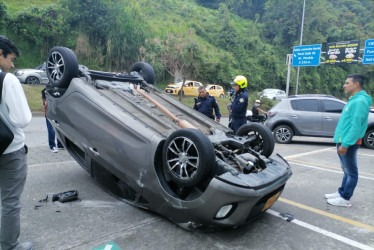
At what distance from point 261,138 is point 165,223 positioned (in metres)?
1.68

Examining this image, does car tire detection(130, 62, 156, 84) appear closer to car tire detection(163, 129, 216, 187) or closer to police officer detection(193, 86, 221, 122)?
police officer detection(193, 86, 221, 122)

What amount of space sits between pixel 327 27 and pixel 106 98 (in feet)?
169

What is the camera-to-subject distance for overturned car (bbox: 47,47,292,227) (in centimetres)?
271

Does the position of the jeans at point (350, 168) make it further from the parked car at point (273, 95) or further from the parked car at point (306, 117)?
the parked car at point (273, 95)

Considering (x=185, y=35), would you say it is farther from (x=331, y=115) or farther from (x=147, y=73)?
(x=147, y=73)

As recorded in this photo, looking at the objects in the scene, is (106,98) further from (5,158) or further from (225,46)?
(225,46)

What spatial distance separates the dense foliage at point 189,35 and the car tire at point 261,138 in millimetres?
21715

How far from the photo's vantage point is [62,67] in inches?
163

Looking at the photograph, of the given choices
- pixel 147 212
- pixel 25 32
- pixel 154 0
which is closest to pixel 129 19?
pixel 25 32

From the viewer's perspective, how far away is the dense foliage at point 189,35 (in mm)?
23323

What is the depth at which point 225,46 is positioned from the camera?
38500 millimetres

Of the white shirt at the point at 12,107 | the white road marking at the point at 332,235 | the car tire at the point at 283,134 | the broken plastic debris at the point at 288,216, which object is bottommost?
the car tire at the point at 283,134

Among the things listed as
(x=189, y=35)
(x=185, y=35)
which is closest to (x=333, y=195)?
(x=185, y=35)

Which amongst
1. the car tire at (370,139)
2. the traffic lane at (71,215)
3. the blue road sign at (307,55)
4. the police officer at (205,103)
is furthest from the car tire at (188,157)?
the blue road sign at (307,55)
